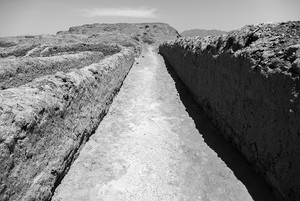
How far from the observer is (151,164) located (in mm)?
6531

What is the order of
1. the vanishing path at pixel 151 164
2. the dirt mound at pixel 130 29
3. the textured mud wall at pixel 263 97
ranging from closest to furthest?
the textured mud wall at pixel 263 97 → the vanishing path at pixel 151 164 → the dirt mound at pixel 130 29

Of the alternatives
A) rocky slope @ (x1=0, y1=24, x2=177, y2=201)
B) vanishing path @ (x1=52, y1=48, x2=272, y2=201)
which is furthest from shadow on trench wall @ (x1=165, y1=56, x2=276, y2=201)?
rocky slope @ (x1=0, y1=24, x2=177, y2=201)

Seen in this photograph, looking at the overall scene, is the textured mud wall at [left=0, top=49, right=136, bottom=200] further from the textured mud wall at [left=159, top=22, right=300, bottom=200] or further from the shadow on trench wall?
the textured mud wall at [left=159, top=22, right=300, bottom=200]

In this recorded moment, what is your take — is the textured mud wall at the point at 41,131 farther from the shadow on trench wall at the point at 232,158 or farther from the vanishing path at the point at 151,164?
the shadow on trench wall at the point at 232,158

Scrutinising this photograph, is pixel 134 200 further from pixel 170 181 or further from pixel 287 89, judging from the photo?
pixel 287 89

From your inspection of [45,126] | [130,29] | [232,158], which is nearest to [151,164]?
[232,158]

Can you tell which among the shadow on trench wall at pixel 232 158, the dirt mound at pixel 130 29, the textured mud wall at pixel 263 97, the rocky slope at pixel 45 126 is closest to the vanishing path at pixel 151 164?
the shadow on trench wall at pixel 232 158

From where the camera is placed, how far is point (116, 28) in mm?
94125

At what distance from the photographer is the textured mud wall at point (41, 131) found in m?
4.02

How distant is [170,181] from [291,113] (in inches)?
127

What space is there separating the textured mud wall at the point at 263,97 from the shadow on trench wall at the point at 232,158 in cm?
25

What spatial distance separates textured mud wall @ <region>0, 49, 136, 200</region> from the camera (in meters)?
4.02

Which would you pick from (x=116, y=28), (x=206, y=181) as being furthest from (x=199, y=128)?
(x=116, y=28)

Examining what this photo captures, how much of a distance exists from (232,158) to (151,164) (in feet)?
7.66
